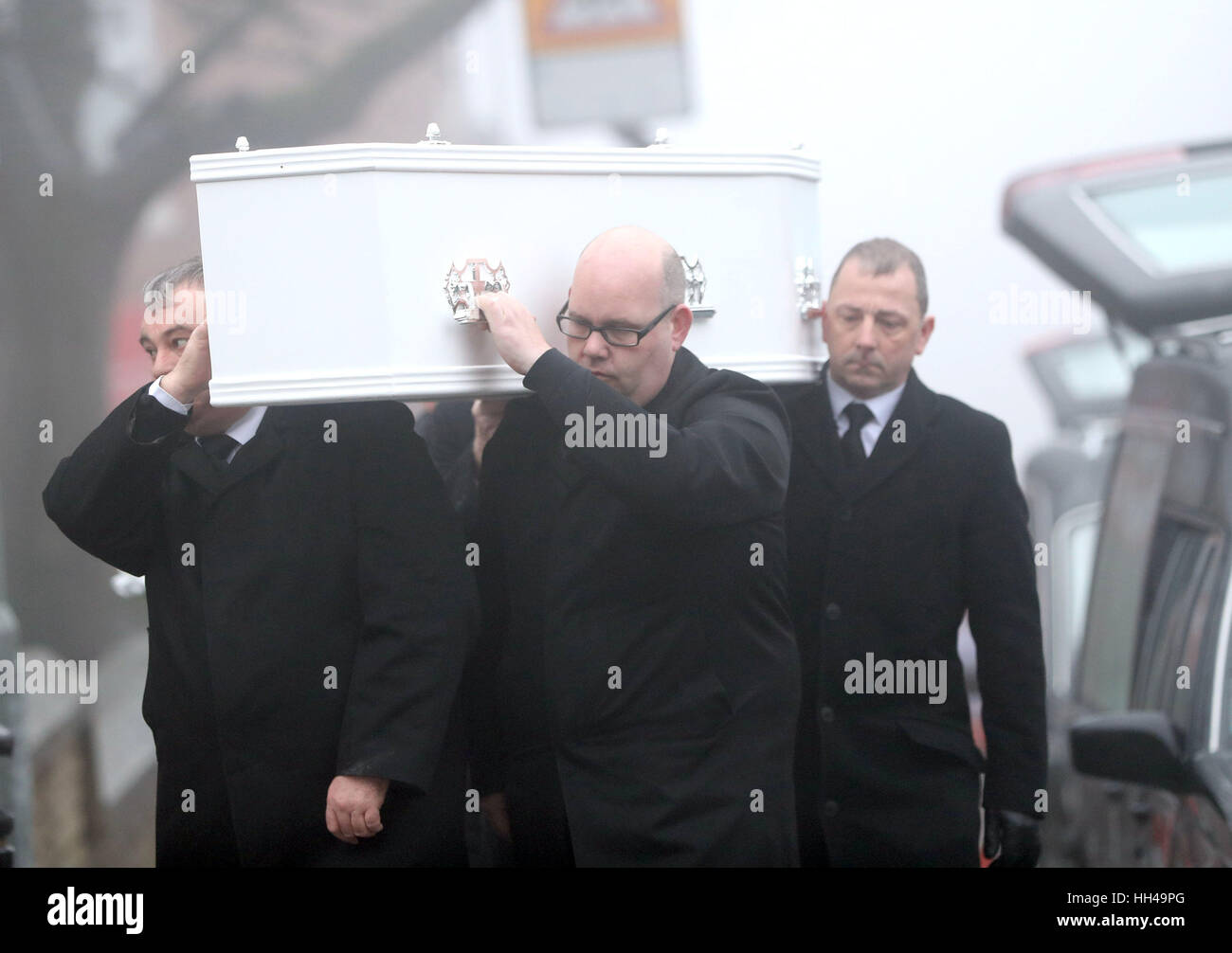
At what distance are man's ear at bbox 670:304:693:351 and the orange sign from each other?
3.57ft

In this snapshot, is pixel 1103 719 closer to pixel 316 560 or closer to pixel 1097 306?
pixel 1097 306

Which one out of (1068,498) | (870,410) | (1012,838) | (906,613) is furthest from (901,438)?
(1068,498)

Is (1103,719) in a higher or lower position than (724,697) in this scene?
lower

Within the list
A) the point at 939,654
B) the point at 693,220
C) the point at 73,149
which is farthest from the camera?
the point at 73,149

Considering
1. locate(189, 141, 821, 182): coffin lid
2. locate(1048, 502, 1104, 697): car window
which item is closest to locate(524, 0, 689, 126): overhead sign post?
locate(189, 141, 821, 182): coffin lid

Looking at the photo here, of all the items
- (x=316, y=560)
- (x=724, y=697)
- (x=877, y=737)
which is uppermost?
(x=316, y=560)

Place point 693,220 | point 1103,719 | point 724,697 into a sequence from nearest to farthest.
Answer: point 724,697, point 693,220, point 1103,719

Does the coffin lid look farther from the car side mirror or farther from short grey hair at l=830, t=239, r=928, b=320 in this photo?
the car side mirror

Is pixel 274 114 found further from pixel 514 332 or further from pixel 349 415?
pixel 514 332

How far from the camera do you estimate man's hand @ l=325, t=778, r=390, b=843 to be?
2160 mm

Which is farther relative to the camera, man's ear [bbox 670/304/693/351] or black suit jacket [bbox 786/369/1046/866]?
black suit jacket [bbox 786/369/1046/866]
